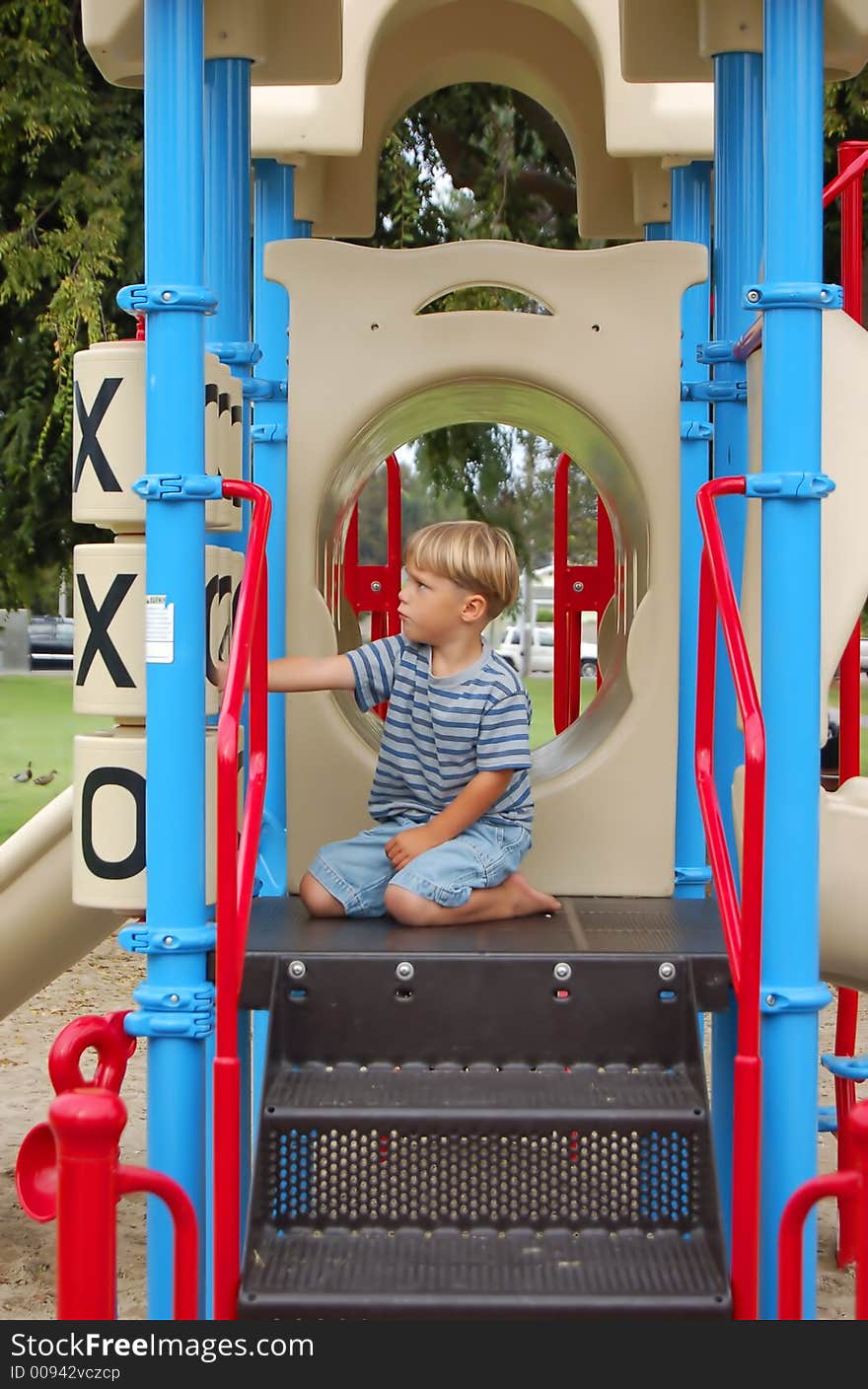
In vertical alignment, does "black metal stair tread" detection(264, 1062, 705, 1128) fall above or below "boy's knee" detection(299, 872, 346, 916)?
below

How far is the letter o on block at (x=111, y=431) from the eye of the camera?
3068 mm

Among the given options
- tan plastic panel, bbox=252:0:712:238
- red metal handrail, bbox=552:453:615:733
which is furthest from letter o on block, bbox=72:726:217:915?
red metal handrail, bbox=552:453:615:733

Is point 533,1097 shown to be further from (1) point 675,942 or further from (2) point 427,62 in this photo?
(2) point 427,62

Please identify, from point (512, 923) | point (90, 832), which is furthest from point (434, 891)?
point (90, 832)

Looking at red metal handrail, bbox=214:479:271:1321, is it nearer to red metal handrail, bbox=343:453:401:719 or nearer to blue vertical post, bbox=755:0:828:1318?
blue vertical post, bbox=755:0:828:1318

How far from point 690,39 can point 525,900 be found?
2012 millimetres

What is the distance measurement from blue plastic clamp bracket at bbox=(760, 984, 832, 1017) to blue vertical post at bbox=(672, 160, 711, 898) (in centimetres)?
100

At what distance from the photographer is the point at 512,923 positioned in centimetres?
352

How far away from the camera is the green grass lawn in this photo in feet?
50.6

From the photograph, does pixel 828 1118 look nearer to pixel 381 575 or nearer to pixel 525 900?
pixel 525 900

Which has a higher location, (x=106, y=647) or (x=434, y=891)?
(x=106, y=647)

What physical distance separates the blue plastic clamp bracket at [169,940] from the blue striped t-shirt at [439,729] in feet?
2.60

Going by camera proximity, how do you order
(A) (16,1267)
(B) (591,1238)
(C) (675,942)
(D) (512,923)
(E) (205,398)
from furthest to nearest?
(A) (16,1267), (D) (512,923), (C) (675,942), (E) (205,398), (B) (591,1238)

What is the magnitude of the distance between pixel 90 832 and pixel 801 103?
184 cm
